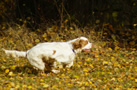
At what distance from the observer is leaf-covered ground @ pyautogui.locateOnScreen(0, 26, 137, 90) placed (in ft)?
12.4

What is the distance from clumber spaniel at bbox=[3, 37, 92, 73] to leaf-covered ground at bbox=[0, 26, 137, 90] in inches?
10.9

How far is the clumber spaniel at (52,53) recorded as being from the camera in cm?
384

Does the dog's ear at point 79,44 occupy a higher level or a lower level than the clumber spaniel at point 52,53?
higher

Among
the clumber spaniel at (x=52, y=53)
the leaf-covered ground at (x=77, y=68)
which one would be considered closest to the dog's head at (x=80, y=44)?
the clumber spaniel at (x=52, y=53)

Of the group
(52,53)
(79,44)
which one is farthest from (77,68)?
(52,53)

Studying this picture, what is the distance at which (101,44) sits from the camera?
6.14m

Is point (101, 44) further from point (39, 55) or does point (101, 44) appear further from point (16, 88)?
point (16, 88)

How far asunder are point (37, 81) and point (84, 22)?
3457 mm

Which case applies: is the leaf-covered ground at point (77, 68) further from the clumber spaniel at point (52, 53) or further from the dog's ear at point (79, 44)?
the dog's ear at point (79, 44)

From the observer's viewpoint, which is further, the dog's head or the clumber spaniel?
the dog's head

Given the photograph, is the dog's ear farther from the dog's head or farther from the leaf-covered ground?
the leaf-covered ground

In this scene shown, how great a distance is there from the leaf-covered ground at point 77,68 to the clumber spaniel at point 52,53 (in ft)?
0.91

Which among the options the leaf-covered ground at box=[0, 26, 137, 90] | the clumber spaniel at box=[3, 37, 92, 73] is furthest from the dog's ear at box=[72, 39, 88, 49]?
the leaf-covered ground at box=[0, 26, 137, 90]

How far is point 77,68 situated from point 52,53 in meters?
0.96
